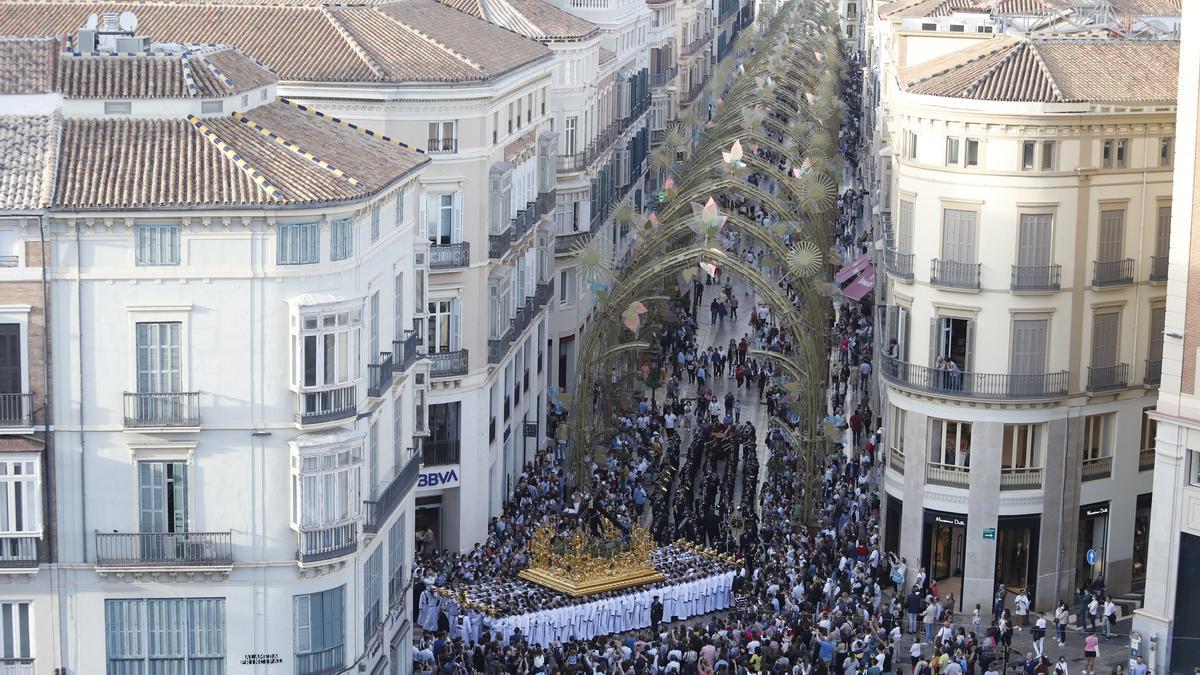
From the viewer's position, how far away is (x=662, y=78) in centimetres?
12269

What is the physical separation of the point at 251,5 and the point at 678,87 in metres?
73.6

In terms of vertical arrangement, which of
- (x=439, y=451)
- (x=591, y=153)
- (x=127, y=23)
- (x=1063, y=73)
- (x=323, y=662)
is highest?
(x=127, y=23)

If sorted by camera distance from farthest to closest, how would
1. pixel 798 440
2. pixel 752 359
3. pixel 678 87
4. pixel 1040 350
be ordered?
1. pixel 678 87
2. pixel 752 359
3. pixel 798 440
4. pixel 1040 350

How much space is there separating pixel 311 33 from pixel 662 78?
63.4 m

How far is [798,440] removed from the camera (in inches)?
2653

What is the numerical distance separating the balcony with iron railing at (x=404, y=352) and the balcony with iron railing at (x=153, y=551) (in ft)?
23.4

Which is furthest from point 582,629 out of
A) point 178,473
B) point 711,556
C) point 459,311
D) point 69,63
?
point 69,63

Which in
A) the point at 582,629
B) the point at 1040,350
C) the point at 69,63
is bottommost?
the point at 582,629

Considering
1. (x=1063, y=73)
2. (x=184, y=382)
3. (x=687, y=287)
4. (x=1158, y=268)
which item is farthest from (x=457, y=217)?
(x=687, y=287)

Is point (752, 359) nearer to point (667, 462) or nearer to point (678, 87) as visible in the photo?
point (667, 462)

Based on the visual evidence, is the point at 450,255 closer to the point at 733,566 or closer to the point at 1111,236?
the point at 733,566

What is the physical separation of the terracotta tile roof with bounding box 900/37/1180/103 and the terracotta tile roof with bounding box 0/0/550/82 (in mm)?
13594

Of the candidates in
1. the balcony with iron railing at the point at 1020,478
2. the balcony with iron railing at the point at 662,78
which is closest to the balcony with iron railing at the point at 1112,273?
the balcony with iron railing at the point at 1020,478

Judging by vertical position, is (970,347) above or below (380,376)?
below
